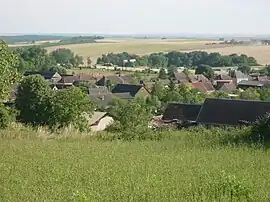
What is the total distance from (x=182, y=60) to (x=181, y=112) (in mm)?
86186

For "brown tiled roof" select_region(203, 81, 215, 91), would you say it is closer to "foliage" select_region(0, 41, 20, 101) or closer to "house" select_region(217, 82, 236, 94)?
"house" select_region(217, 82, 236, 94)

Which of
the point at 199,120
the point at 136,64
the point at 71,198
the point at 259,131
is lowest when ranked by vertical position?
the point at 136,64

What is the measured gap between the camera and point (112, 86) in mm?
59438

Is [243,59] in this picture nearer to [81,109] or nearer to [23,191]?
[81,109]

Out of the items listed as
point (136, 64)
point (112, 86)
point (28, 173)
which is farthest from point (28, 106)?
point (136, 64)

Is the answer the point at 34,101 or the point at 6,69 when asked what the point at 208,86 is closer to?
the point at 34,101

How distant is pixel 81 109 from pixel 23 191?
1764 centimetres

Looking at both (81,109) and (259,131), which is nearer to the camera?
(259,131)

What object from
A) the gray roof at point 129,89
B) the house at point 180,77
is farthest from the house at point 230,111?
the house at point 180,77

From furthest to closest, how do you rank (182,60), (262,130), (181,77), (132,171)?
1. (182,60)
2. (181,77)
3. (262,130)
4. (132,171)

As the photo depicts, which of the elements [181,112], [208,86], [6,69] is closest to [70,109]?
[181,112]

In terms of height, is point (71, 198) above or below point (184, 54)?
above

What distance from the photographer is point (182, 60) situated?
381 ft

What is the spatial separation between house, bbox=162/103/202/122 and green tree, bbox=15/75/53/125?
311 inches
